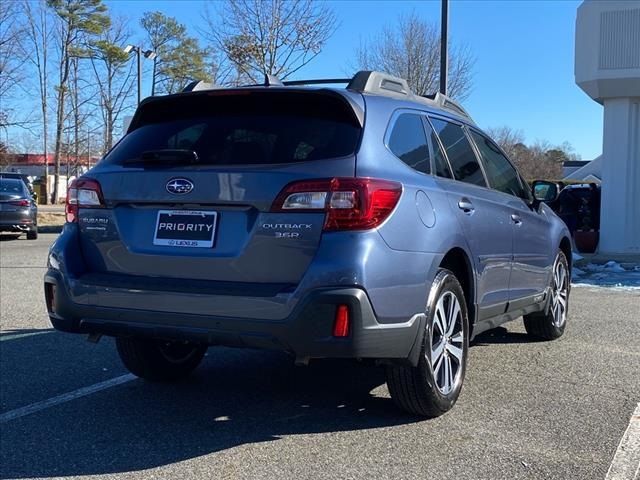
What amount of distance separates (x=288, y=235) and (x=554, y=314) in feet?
12.7

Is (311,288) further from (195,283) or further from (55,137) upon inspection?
(55,137)

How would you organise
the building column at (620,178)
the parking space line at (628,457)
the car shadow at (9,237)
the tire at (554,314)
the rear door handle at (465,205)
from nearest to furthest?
the parking space line at (628,457) < the rear door handle at (465,205) < the tire at (554,314) < the building column at (620,178) < the car shadow at (9,237)

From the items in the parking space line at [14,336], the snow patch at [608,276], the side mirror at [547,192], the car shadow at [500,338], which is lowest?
the car shadow at [500,338]

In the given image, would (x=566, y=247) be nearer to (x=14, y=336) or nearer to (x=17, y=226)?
(x=14, y=336)

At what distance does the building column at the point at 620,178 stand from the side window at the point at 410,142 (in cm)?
1218

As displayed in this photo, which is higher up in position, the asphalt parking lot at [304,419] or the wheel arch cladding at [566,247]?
the wheel arch cladding at [566,247]

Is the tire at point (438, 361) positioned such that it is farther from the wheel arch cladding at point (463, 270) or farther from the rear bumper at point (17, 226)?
the rear bumper at point (17, 226)

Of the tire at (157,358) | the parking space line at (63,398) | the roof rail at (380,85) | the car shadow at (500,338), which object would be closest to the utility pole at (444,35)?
the car shadow at (500,338)

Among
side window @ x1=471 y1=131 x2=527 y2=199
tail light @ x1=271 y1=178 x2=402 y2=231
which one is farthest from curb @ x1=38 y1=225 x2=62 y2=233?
tail light @ x1=271 y1=178 x2=402 y2=231

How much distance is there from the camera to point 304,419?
4320mm

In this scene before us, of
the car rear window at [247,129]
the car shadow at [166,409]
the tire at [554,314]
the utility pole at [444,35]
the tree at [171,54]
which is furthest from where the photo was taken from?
the tree at [171,54]

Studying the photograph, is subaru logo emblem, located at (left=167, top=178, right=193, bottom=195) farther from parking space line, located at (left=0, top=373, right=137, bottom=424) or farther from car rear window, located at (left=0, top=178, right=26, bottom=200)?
car rear window, located at (left=0, top=178, right=26, bottom=200)

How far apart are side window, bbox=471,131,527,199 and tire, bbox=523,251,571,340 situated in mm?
993

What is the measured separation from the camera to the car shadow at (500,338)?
261 inches
